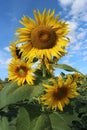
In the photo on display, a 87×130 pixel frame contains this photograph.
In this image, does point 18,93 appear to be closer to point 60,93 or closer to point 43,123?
point 43,123

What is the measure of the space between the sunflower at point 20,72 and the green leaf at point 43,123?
0.42 meters

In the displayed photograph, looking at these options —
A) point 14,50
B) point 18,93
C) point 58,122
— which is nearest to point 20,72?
point 14,50

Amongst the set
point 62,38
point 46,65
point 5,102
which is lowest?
point 5,102

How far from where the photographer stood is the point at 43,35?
183 inches

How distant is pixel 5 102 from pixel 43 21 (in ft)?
A: 3.48

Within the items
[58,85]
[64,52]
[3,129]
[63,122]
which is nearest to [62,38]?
[64,52]

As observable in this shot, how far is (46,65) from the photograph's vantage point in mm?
4484

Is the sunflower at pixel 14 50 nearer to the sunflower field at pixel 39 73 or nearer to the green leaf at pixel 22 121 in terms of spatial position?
the sunflower field at pixel 39 73

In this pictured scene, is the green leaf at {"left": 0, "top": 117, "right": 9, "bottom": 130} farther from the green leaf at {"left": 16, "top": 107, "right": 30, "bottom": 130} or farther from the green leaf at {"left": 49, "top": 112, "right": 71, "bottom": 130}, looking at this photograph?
the green leaf at {"left": 49, "top": 112, "right": 71, "bottom": 130}

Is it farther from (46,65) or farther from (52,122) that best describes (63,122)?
(46,65)

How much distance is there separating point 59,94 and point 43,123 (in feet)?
2.15

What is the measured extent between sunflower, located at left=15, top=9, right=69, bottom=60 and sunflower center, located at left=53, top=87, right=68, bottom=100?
59 cm

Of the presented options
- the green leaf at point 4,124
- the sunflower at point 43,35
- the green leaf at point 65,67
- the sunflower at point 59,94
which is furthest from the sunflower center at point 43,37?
the green leaf at point 4,124

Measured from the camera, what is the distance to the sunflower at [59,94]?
4836 mm
